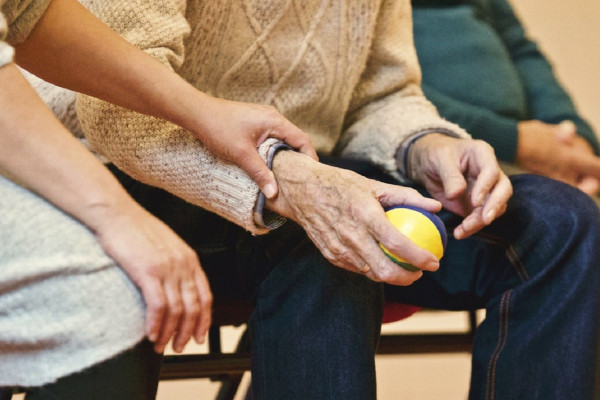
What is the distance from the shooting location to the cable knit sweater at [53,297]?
525 mm

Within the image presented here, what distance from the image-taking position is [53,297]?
527 mm

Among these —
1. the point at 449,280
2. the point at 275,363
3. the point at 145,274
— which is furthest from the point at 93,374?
the point at 449,280

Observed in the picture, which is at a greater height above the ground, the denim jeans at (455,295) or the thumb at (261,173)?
the thumb at (261,173)

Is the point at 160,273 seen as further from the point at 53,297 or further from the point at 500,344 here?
the point at 500,344

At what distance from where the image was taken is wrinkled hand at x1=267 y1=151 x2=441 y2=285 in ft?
2.22

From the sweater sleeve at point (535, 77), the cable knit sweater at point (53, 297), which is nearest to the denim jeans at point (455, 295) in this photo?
the cable knit sweater at point (53, 297)

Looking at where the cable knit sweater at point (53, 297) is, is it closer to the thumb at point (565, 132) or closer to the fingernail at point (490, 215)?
the fingernail at point (490, 215)

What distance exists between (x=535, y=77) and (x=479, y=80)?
254 millimetres

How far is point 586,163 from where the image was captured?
1.54 metres

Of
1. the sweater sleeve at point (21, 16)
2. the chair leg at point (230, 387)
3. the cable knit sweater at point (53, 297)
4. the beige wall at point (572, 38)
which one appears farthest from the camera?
the beige wall at point (572, 38)

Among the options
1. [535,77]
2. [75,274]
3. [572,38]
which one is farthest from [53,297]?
[572,38]

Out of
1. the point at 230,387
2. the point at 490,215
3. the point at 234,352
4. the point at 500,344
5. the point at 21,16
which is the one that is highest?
the point at 21,16

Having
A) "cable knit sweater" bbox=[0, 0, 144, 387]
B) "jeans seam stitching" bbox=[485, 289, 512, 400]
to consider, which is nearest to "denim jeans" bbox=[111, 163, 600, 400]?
"jeans seam stitching" bbox=[485, 289, 512, 400]

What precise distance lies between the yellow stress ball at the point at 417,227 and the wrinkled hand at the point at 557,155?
945 millimetres
